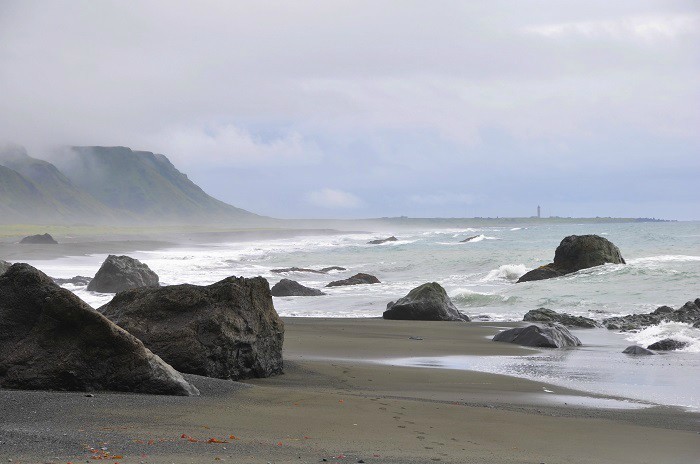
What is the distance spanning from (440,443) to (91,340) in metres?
3.42

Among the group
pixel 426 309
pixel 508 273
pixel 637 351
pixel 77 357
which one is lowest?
pixel 637 351

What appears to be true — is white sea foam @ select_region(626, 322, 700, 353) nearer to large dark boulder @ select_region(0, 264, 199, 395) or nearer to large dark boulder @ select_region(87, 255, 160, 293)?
large dark boulder @ select_region(0, 264, 199, 395)

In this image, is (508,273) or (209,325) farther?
(508,273)

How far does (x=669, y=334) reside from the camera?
1636 cm

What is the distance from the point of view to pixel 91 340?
320 inches

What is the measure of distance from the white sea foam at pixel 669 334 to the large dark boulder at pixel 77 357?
32.0ft

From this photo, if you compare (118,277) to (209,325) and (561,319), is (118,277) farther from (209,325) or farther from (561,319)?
(209,325)

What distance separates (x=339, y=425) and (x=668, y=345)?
8.98 metres

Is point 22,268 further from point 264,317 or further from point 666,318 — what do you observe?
point 666,318

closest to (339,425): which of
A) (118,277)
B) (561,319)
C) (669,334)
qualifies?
(669,334)

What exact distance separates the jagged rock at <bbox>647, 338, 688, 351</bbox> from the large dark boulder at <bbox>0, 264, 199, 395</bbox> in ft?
30.1

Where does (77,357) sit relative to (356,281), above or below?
above

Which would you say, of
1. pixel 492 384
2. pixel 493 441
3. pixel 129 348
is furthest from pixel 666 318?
pixel 129 348

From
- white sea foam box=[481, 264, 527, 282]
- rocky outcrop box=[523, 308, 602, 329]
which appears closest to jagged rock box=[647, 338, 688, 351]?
rocky outcrop box=[523, 308, 602, 329]
